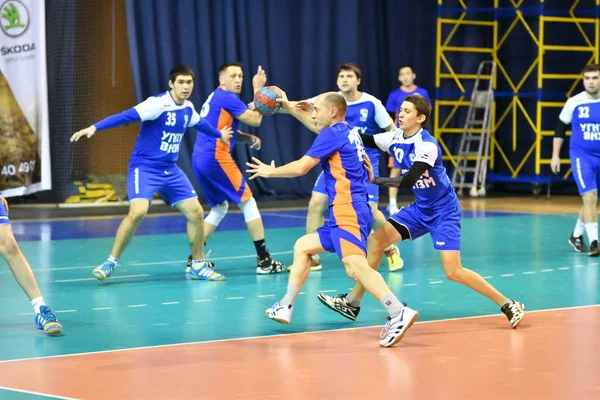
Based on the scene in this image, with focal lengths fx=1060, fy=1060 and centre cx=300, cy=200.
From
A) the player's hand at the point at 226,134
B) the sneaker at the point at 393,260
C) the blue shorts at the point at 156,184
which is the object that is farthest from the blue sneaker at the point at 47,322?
the sneaker at the point at 393,260

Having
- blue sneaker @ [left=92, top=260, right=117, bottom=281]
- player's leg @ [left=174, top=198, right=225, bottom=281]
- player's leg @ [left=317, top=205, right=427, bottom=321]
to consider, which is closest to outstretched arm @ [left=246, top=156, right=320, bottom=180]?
player's leg @ [left=317, top=205, right=427, bottom=321]

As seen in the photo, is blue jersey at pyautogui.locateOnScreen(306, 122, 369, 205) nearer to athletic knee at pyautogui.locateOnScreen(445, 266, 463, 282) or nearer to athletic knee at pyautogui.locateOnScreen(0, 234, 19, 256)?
athletic knee at pyautogui.locateOnScreen(445, 266, 463, 282)

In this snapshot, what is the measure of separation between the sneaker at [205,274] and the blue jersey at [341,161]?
2569 mm

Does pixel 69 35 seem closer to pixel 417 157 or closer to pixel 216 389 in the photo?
pixel 417 157

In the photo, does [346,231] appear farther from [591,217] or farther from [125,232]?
[591,217]

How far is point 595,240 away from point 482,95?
820cm

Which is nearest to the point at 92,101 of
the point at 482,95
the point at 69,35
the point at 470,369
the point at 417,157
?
the point at 69,35

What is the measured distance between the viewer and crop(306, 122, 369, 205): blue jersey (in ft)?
22.1

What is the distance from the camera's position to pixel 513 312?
710 cm

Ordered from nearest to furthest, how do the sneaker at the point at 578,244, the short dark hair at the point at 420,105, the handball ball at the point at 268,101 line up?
1. the short dark hair at the point at 420,105
2. the handball ball at the point at 268,101
3. the sneaker at the point at 578,244

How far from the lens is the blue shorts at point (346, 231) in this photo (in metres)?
6.76

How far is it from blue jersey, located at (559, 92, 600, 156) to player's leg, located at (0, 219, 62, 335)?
20.3 feet

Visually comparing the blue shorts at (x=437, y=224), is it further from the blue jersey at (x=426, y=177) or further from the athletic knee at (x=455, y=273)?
the athletic knee at (x=455, y=273)

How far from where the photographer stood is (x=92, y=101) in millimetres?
16516
